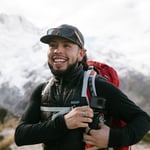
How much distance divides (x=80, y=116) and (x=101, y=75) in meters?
0.61

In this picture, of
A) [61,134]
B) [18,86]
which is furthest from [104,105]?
[18,86]

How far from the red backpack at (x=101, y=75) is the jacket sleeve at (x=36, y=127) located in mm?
293

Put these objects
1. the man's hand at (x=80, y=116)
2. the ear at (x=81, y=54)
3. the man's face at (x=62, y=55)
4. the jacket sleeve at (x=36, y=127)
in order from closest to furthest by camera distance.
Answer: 1. the man's hand at (x=80, y=116)
2. the jacket sleeve at (x=36, y=127)
3. the man's face at (x=62, y=55)
4. the ear at (x=81, y=54)

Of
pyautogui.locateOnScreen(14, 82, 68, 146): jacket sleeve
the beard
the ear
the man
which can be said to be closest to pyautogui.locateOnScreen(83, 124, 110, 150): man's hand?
the man

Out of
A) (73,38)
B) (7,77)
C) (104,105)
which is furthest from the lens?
(7,77)

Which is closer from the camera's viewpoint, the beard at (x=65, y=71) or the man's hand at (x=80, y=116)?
the man's hand at (x=80, y=116)

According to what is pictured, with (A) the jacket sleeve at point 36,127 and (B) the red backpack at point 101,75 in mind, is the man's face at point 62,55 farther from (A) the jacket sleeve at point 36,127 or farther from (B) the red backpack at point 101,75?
(A) the jacket sleeve at point 36,127

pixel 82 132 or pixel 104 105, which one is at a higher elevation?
pixel 104 105

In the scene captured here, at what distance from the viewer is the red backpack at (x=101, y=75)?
3.44 meters

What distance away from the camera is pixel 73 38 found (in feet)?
11.7

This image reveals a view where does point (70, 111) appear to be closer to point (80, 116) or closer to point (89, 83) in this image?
point (80, 116)

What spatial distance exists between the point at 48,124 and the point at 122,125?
0.58 meters

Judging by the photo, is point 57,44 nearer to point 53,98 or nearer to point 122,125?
point 53,98

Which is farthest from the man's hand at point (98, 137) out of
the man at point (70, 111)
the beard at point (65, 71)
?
the beard at point (65, 71)
